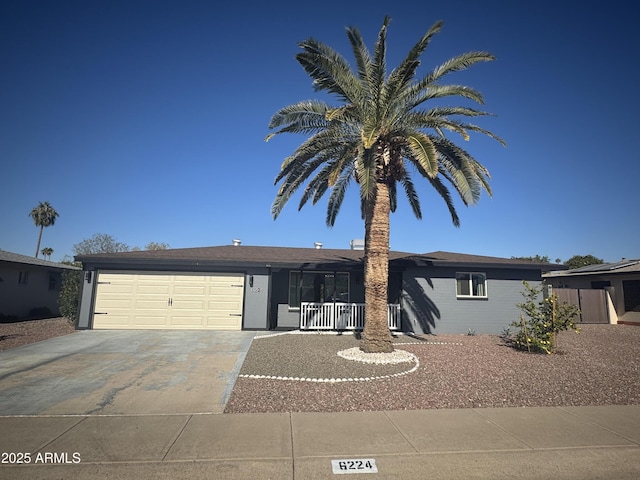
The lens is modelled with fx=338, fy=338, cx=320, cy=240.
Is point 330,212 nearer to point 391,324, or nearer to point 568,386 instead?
point 391,324

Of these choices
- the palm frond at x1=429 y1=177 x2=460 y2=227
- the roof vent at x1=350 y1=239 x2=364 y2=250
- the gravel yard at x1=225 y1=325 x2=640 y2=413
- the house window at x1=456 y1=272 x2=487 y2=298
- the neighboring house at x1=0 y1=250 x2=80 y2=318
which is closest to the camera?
the gravel yard at x1=225 y1=325 x2=640 y2=413

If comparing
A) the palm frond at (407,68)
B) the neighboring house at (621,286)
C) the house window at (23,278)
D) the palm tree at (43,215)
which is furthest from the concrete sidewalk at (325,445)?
the palm tree at (43,215)

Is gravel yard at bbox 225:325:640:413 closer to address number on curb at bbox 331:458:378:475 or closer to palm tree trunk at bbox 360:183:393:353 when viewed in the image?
palm tree trunk at bbox 360:183:393:353

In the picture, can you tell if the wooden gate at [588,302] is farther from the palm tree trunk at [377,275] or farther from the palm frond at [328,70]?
the palm frond at [328,70]

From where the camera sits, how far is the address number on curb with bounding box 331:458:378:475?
362 centimetres

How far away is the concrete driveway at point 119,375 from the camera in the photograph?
5398mm

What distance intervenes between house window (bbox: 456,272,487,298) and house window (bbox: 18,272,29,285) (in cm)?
→ 2241

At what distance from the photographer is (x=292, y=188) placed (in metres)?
11.1

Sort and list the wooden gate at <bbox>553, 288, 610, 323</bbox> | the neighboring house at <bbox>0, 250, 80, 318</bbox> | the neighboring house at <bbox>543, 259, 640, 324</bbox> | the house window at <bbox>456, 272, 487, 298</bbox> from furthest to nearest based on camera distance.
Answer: the wooden gate at <bbox>553, 288, 610, 323</bbox>
the neighboring house at <bbox>543, 259, 640, 324</bbox>
the neighboring house at <bbox>0, 250, 80, 318</bbox>
the house window at <bbox>456, 272, 487, 298</bbox>

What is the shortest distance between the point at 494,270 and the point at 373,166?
9364 millimetres

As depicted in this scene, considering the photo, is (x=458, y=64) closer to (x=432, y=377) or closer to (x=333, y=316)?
(x=432, y=377)

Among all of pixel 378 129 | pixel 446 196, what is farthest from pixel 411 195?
pixel 378 129

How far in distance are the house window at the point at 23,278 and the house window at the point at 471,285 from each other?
22.4 metres

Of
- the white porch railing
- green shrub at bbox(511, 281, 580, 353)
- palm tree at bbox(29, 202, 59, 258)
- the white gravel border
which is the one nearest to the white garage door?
the white porch railing
